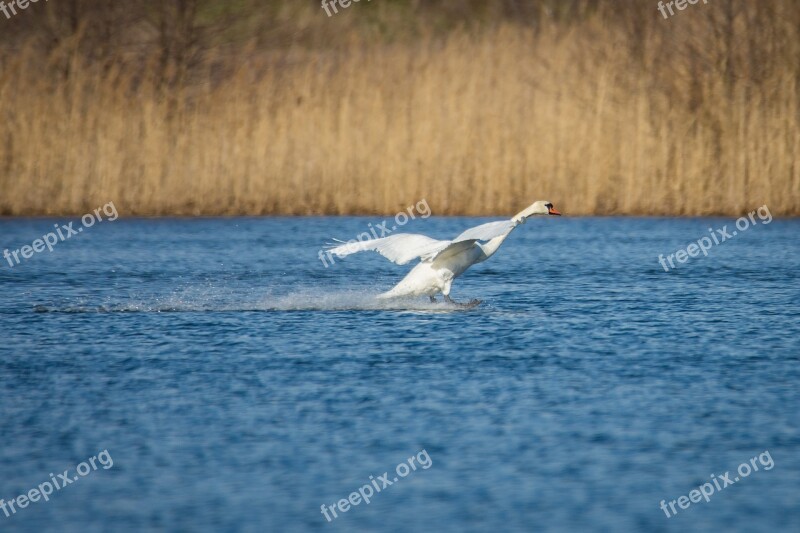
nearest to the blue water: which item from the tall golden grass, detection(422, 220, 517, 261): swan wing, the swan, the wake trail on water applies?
the wake trail on water

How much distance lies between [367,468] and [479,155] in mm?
14024

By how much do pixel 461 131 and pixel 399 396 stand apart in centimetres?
1239

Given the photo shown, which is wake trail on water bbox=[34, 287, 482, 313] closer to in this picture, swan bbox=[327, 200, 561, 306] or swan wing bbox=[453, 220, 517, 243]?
swan bbox=[327, 200, 561, 306]

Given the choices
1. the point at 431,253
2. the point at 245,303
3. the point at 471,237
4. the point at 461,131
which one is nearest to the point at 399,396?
the point at 471,237

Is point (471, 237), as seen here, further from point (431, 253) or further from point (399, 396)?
point (399, 396)

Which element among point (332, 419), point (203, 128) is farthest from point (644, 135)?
point (332, 419)

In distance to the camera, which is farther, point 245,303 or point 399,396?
point 245,303

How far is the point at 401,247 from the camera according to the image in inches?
516

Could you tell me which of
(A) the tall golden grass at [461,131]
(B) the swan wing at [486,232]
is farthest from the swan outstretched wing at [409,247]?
(A) the tall golden grass at [461,131]

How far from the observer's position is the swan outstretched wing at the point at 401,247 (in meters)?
12.8

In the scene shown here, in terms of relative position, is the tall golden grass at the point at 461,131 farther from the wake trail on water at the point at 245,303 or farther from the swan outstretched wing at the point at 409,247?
the swan outstretched wing at the point at 409,247

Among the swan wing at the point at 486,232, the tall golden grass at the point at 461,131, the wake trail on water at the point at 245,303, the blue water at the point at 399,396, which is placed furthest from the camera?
the tall golden grass at the point at 461,131

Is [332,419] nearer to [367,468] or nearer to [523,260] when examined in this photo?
[367,468]

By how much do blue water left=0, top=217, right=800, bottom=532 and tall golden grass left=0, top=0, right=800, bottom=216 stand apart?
3.92 m
